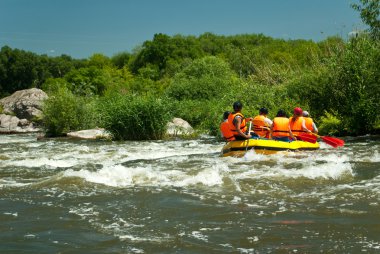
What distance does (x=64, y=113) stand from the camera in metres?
22.4

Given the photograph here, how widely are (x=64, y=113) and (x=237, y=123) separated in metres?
12.6

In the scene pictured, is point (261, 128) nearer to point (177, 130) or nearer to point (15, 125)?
point (177, 130)

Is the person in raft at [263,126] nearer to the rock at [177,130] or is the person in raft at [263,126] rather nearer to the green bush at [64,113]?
the rock at [177,130]

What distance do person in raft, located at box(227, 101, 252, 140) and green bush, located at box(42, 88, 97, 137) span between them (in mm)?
12207

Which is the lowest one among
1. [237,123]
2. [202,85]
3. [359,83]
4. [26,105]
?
[237,123]

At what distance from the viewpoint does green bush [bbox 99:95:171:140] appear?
19.0m

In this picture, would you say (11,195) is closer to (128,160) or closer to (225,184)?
(225,184)

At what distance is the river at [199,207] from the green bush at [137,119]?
23.5 ft

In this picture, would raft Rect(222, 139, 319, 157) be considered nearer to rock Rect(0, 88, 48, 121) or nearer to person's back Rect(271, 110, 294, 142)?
person's back Rect(271, 110, 294, 142)

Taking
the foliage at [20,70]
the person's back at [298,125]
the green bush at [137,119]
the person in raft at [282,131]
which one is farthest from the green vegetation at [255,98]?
the foliage at [20,70]

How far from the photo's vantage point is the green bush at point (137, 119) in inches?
747


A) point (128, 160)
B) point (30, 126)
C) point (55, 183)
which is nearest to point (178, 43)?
point (30, 126)

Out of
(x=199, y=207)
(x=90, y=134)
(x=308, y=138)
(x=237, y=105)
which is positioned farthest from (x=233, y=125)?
(x=90, y=134)

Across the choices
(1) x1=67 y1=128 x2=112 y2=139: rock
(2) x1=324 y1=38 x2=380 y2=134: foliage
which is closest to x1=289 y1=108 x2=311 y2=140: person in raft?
(2) x1=324 y1=38 x2=380 y2=134: foliage
